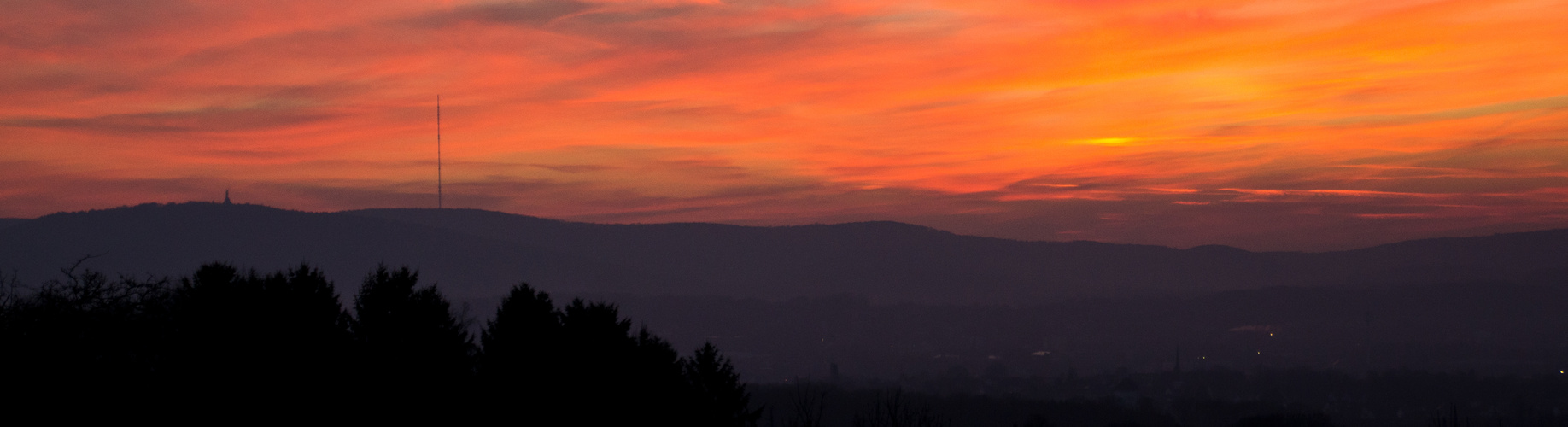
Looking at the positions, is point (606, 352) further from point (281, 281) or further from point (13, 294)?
point (13, 294)

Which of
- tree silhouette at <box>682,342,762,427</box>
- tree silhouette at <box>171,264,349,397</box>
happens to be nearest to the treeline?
tree silhouette at <box>171,264,349,397</box>

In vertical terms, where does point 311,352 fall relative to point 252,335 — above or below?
below

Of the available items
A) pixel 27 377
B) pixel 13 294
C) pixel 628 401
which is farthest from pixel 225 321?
pixel 628 401

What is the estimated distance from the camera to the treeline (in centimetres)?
3781

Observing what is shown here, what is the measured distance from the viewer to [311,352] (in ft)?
153

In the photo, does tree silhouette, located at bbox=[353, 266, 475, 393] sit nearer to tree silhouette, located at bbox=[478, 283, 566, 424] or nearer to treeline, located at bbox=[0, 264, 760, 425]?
treeline, located at bbox=[0, 264, 760, 425]

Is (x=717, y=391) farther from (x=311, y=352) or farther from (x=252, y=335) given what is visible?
(x=252, y=335)

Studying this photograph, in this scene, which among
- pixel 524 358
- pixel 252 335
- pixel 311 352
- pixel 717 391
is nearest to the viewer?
pixel 252 335

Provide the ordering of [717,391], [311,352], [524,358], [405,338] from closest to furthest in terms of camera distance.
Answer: [311,352], [405,338], [524,358], [717,391]

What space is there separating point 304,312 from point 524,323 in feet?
42.8

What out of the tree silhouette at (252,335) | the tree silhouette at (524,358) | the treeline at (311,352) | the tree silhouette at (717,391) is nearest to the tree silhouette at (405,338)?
the treeline at (311,352)

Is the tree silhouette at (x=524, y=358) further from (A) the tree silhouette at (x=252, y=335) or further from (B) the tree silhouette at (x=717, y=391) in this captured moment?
(B) the tree silhouette at (x=717, y=391)

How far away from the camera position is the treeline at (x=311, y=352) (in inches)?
1489

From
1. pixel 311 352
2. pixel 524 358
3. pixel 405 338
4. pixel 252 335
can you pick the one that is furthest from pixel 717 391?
pixel 252 335
